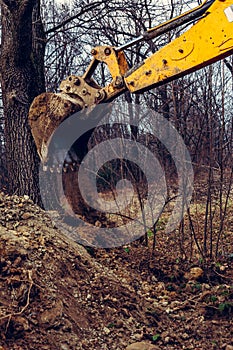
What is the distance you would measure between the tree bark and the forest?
1 cm

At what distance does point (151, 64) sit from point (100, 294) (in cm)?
233

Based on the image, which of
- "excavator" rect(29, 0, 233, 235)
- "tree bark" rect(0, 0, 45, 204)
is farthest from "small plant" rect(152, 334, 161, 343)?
"tree bark" rect(0, 0, 45, 204)

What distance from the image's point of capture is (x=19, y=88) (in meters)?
6.30

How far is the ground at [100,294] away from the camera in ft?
12.1

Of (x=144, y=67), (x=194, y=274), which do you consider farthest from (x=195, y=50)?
(x=194, y=274)

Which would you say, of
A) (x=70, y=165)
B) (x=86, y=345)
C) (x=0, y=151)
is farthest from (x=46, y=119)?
(x=0, y=151)

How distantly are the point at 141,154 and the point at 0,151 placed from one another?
9.64 meters

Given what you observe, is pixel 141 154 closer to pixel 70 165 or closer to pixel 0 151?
pixel 70 165

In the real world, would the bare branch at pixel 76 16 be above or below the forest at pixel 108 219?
above

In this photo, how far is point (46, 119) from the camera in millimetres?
5602

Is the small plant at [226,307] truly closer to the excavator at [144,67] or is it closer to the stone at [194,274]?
the stone at [194,274]

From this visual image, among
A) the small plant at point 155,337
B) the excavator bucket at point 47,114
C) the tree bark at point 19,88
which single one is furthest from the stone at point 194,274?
the tree bark at point 19,88

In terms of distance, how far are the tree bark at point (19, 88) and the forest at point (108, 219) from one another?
0.01 m

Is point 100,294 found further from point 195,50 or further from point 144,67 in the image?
point 195,50
